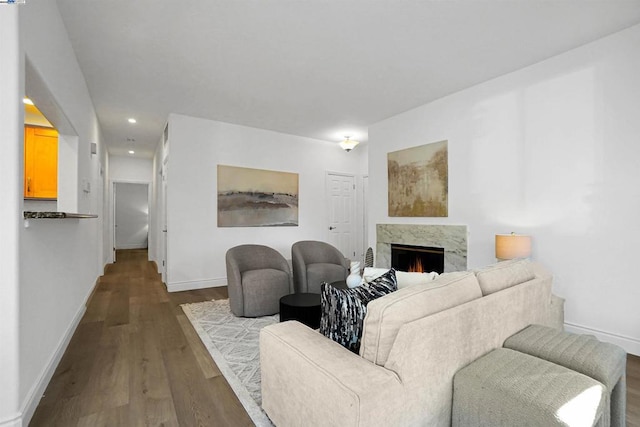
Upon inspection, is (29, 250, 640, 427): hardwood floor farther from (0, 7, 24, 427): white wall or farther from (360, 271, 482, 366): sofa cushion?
(360, 271, 482, 366): sofa cushion

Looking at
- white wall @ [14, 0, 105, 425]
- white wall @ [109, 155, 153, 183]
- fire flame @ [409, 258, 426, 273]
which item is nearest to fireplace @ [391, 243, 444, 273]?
Answer: fire flame @ [409, 258, 426, 273]

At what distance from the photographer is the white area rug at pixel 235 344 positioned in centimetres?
197

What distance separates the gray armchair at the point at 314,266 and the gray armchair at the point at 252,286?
240 mm

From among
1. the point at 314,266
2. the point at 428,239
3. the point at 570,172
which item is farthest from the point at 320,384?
the point at 428,239

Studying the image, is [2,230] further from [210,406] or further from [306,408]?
[306,408]

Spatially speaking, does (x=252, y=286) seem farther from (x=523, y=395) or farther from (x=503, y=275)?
(x=523, y=395)

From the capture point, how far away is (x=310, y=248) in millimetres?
4504

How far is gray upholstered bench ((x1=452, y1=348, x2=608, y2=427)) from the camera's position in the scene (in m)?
1.14

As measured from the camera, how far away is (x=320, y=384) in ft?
3.92

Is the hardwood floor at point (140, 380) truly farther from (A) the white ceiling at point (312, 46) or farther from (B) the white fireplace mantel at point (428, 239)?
(A) the white ceiling at point (312, 46)

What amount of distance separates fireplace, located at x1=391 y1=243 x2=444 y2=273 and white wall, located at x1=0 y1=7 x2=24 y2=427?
13.7ft

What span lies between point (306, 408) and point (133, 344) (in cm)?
227

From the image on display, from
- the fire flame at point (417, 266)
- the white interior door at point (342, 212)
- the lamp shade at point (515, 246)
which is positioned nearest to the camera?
the lamp shade at point (515, 246)

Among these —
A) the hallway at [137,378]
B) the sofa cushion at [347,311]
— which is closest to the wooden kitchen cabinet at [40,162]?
the hallway at [137,378]
